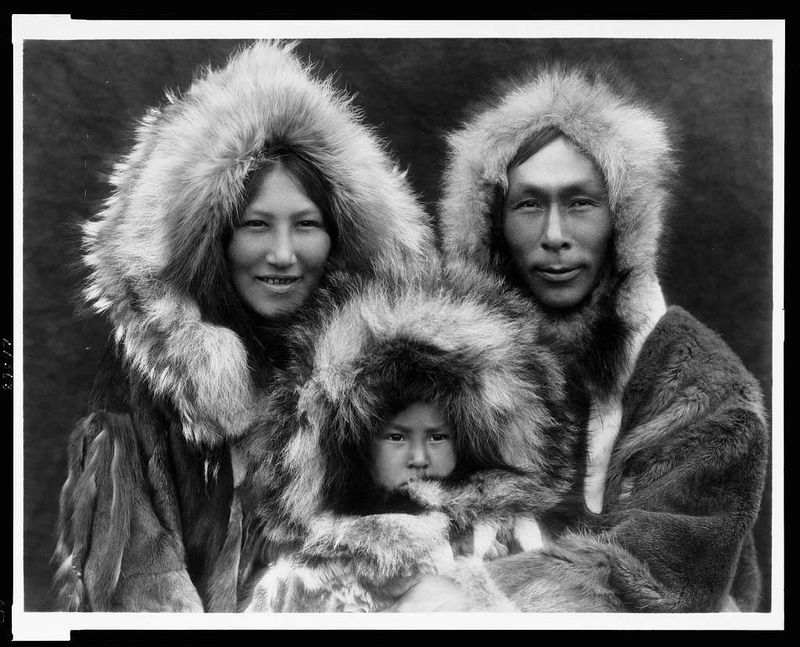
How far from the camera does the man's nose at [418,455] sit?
2.12 meters

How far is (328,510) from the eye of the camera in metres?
2.11

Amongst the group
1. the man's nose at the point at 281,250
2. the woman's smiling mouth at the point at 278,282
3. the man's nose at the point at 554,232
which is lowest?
the woman's smiling mouth at the point at 278,282

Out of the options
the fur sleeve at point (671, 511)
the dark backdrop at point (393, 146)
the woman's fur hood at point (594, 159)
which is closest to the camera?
the fur sleeve at point (671, 511)

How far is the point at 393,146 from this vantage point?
230 centimetres

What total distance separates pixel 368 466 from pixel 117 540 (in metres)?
0.59

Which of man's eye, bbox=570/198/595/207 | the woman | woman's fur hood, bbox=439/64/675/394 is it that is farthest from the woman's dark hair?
man's eye, bbox=570/198/595/207

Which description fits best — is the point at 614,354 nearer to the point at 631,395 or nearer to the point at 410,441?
the point at 631,395

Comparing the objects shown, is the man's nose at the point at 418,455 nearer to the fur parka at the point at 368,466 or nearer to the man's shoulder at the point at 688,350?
the fur parka at the point at 368,466

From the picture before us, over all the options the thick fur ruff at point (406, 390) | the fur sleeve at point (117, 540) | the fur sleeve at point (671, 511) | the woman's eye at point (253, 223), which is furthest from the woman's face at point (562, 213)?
the fur sleeve at point (117, 540)

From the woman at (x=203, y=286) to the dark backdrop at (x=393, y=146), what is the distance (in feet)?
0.31

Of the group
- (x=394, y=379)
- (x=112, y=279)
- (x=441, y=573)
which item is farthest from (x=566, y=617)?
(x=112, y=279)

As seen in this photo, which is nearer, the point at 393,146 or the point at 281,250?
the point at 281,250

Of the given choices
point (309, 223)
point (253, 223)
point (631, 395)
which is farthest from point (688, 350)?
A: point (253, 223)

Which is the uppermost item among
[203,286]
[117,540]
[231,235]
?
[231,235]
